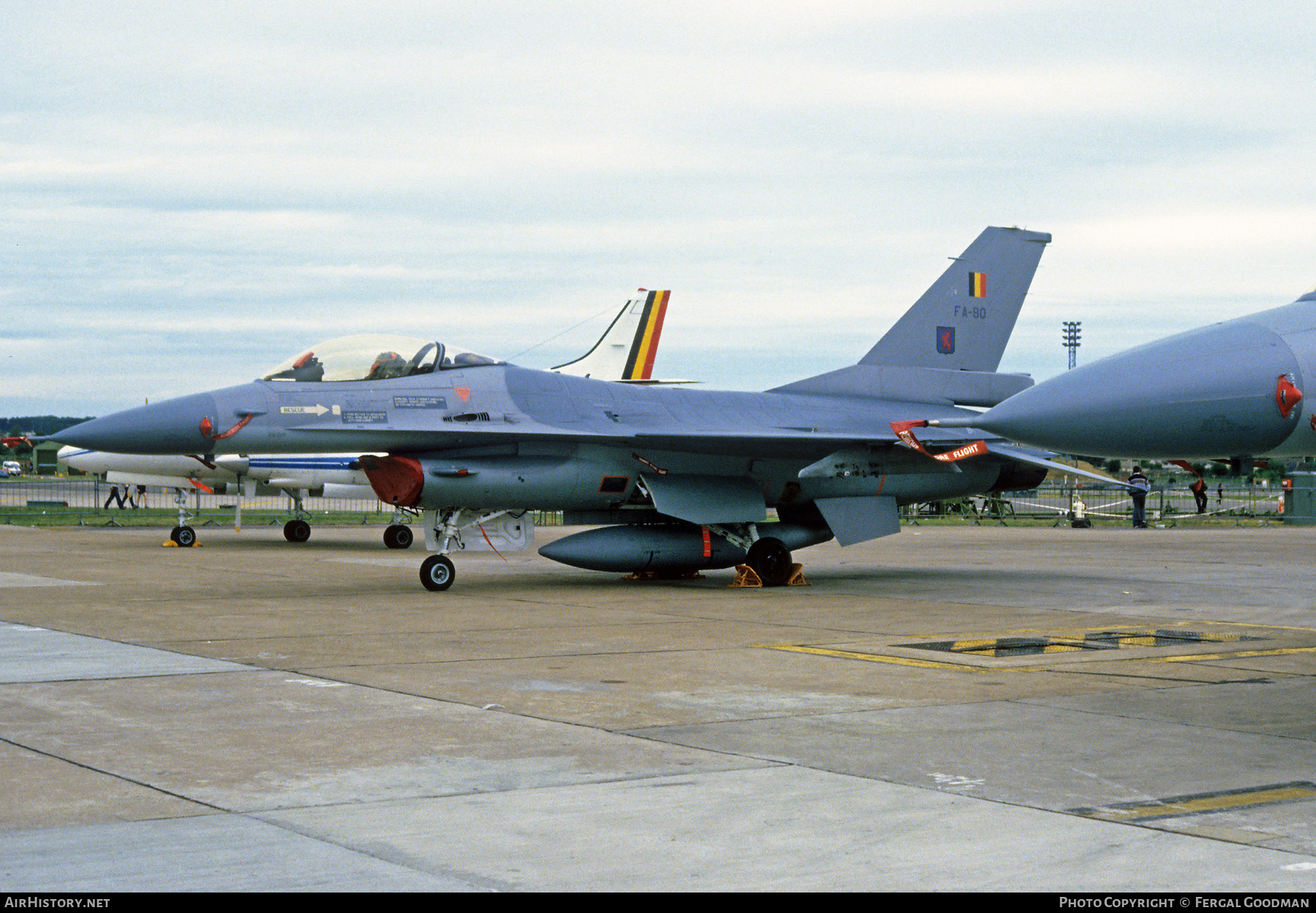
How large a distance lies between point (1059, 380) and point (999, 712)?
6.49 ft

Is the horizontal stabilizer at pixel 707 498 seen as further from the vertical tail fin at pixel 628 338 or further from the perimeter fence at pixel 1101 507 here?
the vertical tail fin at pixel 628 338

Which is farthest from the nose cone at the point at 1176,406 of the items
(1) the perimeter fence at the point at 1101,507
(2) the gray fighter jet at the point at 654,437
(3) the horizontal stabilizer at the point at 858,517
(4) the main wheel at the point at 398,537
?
(1) the perimeter fence at the point at 1101,507

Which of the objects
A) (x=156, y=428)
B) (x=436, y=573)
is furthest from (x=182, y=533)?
(x=436, y=573)

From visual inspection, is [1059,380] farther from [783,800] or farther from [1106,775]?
[783,800]

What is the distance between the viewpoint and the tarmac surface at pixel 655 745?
421 centimetres

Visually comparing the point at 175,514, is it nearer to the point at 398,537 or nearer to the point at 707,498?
the point at 398,537

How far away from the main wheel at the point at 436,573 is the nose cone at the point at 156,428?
107 inches

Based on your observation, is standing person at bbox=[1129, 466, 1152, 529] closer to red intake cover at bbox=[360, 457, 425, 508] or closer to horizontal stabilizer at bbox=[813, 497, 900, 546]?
horizontal stabilizer at bbox=[813, 497, 900, 546]

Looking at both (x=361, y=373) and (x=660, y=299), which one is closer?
(x=361, y=373)

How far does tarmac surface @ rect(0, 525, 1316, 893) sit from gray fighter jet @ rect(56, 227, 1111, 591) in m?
1.82

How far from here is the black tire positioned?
15.8 m

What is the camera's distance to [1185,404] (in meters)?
5.80

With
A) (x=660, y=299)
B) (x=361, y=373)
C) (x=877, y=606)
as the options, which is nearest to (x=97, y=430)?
(x=361, y=373)

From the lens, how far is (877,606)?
1320 cm
